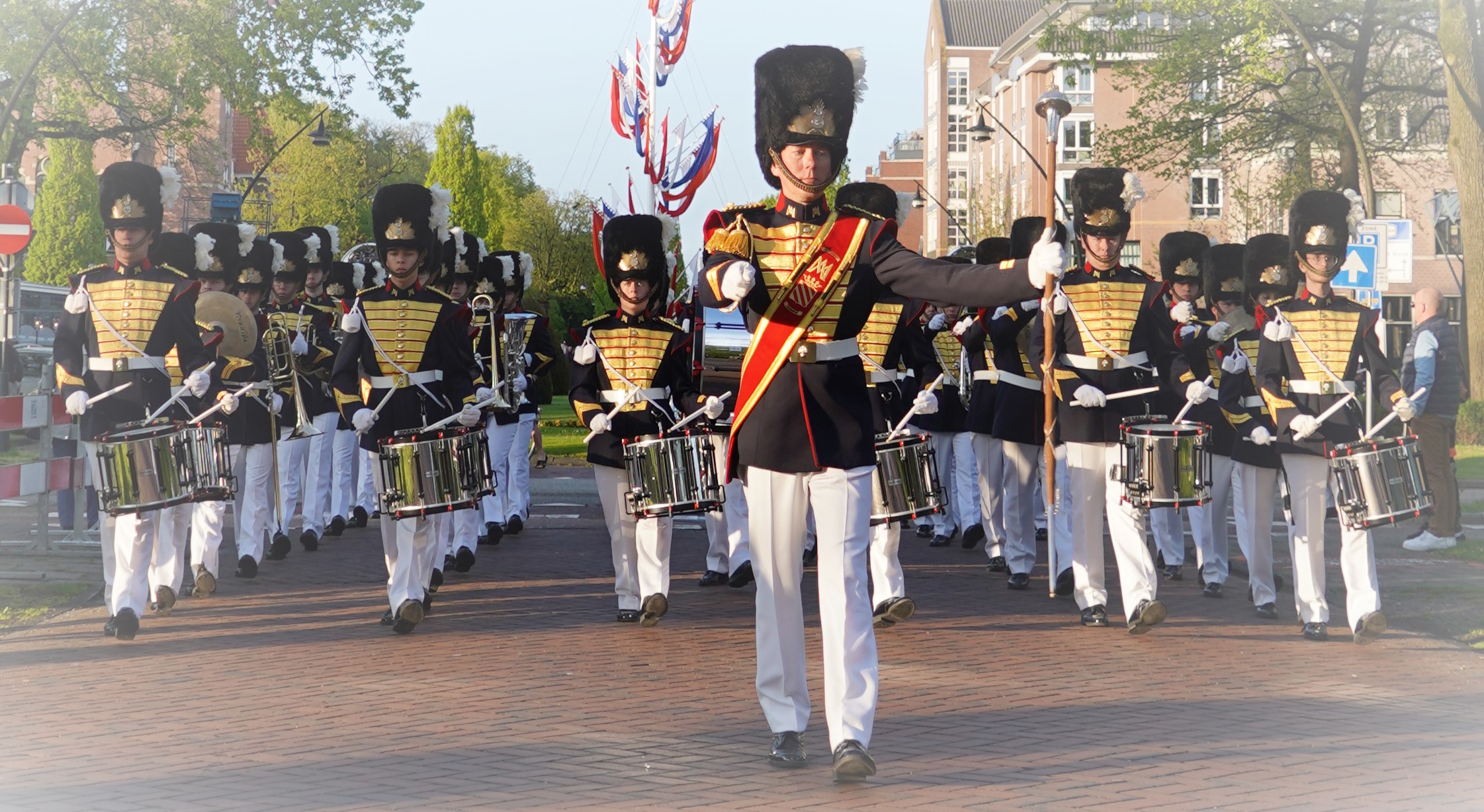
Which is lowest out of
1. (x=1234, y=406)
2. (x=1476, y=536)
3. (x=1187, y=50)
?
(x=1476, y=536)

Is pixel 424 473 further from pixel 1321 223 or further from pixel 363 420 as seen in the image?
pixel 1321 223

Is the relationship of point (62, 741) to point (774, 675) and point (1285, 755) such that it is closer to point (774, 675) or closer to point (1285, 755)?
point (774, 675)

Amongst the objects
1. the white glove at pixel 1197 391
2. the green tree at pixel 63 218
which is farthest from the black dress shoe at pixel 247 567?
the green tree at pixel 63 218

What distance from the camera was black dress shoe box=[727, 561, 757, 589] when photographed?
40.9 feet

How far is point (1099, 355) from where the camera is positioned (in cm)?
1034

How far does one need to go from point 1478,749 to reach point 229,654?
6.22 m

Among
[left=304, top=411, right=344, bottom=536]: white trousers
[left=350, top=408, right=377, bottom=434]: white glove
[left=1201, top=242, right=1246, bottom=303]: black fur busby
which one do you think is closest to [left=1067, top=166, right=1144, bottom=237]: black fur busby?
[left=1201, top=242, right=1246, bottom=303]: black fur busby

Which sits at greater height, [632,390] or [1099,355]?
[1099,355]

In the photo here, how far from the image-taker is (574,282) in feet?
216

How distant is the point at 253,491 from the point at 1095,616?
20.3 feet

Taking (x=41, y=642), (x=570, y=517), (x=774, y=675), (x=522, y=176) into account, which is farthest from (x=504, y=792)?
(x=522, y=176)

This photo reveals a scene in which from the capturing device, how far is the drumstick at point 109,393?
10.1 m

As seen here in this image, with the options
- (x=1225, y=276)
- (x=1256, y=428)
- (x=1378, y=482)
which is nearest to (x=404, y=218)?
(x=1256, y=428)

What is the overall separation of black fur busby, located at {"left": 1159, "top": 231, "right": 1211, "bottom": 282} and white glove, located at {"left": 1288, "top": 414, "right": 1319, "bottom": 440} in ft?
10.4
